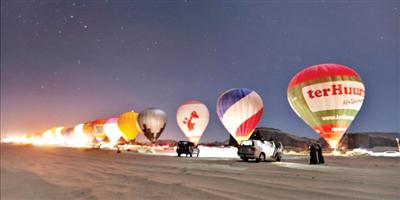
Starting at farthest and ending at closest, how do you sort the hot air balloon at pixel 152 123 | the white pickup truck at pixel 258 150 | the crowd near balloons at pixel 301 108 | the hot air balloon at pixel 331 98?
1. the hot air balloon at pixel 152 123
2. the crowd near balloons at pixel 301 108
3. the hot air balloon at pixel 331 98
4. the white pickup truck at pixel 258 150

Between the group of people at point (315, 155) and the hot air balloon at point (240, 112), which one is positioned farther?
the hot air balloon at point (240, 112)

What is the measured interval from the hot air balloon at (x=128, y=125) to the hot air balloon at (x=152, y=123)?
27.2 feet

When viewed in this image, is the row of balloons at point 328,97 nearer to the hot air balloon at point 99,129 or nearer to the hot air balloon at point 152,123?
the hot air balloon at point 152,123

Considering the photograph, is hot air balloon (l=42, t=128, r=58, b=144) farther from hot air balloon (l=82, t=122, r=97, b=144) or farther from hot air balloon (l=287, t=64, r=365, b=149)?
hot air balloon (l=287, t=64, r=365, b=149)

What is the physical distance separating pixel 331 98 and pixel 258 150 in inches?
416

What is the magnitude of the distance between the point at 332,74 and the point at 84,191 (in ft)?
84.9

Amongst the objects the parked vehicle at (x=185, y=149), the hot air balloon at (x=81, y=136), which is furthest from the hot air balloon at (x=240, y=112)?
the hot air balloon at (x=81, y=136)

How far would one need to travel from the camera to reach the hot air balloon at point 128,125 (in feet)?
212

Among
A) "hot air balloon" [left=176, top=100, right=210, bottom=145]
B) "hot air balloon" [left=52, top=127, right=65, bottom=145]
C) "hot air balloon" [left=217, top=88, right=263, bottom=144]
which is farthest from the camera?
"hot air balloon" [left=52, top=127, right=65, bottom=145]

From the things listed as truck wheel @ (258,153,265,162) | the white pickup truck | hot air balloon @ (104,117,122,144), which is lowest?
truck wheel @ (258,153,265,162)

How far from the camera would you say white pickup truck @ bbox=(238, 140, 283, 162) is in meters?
21.5

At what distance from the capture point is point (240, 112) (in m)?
37.2

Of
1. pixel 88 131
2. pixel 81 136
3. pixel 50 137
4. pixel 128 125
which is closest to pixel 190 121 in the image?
pixel 128 125

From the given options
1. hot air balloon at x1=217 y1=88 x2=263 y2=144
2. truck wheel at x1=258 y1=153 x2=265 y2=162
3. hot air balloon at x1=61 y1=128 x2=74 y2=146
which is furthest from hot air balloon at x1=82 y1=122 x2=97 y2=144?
truck wheel at x1=258 y1=153 x2=265 y2=162
